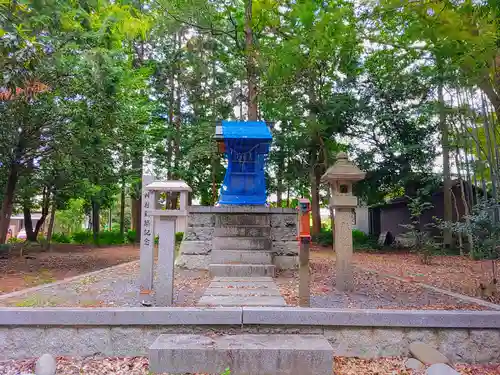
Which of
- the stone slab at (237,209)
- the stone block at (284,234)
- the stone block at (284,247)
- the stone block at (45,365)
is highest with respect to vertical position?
the stone slab at (237,209)

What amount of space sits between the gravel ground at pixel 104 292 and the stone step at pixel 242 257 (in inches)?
16.9

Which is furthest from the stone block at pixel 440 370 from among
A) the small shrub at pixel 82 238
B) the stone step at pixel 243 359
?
the small shrub at pixel 82 238

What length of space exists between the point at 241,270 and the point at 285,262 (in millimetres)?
1226

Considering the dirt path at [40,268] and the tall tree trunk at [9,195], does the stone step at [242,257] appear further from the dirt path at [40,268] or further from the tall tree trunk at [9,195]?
the tall tree trunk at [9,195]

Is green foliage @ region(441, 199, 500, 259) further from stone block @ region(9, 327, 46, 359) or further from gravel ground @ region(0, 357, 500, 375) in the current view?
stone block @ region(9, 327, 46, 359)

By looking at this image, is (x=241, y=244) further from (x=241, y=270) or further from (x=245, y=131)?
(x=245, y=131)

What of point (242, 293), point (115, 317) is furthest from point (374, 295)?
point (115, 317)

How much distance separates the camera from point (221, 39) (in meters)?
15.5

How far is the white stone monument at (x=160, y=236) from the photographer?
4.46 metres

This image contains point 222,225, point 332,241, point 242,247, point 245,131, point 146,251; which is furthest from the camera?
point 332,241

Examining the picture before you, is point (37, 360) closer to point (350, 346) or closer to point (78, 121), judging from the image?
point (350, 346)

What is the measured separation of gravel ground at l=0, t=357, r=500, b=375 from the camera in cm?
351

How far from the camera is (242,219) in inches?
323

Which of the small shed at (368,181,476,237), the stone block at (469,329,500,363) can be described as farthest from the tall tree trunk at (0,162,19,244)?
the small shed at (368,181,476,237)
